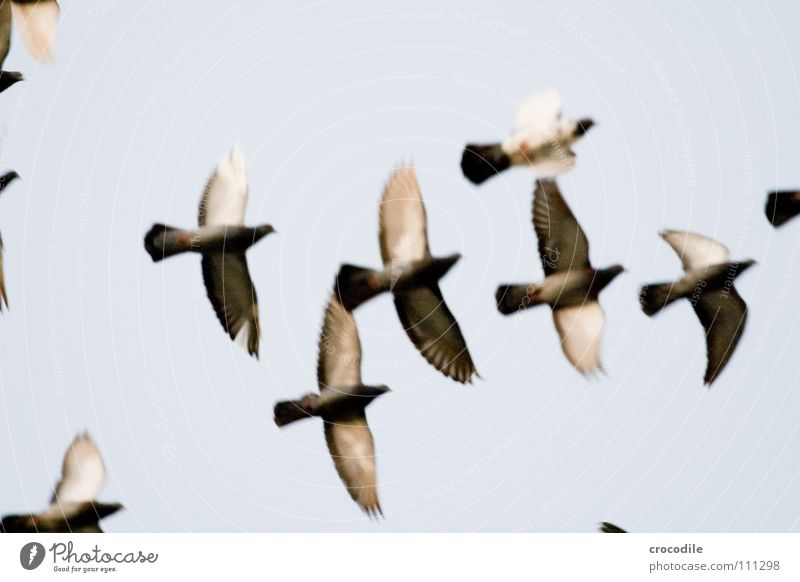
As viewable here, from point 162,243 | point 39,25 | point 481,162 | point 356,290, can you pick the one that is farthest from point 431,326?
point 39,25

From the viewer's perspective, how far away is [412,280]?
6379 millimetres

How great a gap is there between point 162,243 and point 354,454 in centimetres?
130

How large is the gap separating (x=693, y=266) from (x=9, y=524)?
3367 millimetres

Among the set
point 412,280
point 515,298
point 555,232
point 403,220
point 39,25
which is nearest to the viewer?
point 403,220

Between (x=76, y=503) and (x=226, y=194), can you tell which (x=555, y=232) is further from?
(x=76, y=503)

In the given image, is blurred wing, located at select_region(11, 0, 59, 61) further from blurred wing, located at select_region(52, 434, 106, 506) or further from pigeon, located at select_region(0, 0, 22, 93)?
blurred wing, located at select_region(52, 434, 106, 506)

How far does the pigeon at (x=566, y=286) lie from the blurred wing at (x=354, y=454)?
87 cm

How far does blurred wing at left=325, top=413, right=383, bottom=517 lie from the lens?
21.0ft

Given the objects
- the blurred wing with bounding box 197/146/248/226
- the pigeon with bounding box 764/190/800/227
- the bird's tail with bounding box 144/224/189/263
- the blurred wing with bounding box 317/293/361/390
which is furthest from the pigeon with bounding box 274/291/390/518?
the pigeon with bounding box 764/190/800/227
